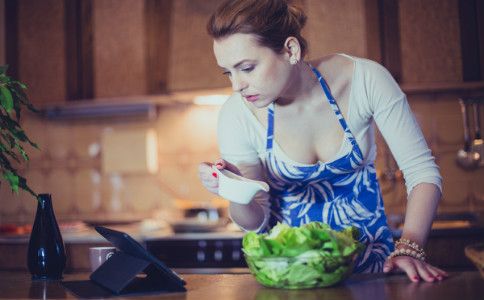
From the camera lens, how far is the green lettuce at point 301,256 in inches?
49.4

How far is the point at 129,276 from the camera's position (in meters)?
1.37

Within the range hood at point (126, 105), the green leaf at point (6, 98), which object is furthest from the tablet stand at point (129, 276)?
the range hood at point (126, 105)

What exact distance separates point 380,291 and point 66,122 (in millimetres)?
3146

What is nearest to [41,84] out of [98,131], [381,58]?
[98,131]

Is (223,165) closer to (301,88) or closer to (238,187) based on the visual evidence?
(238,187)

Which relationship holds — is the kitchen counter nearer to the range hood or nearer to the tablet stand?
the tablet stand

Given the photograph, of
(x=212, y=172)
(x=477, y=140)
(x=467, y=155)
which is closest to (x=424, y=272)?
(x=212, y=172)

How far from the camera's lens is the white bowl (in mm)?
1418

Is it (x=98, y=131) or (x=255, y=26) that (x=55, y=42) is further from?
(x=255, y=26)

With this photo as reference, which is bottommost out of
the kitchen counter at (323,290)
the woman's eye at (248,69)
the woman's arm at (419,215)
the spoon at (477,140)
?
the kitchen counter at (323,290)

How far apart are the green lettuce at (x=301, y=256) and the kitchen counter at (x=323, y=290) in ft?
0.08

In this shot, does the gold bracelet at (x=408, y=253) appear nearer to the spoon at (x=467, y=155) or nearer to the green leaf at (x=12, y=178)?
the green leaf at (x=12, y=178)

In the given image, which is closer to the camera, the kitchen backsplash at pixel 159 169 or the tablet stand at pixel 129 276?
the tablet stand at pixel 129 276

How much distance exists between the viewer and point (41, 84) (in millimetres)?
3756
